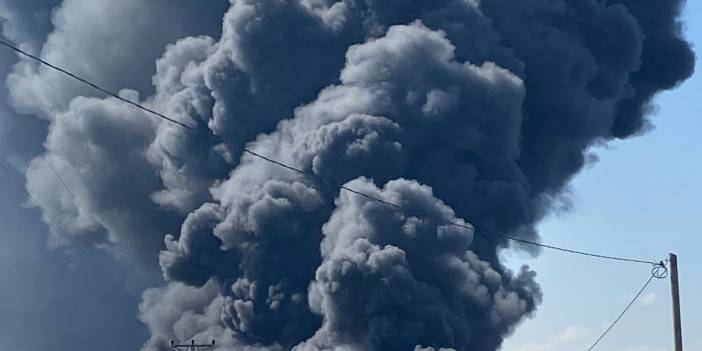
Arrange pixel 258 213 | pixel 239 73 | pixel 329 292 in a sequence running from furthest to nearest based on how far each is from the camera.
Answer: pixel 239 73
pixel 258 213
pixel 329 292

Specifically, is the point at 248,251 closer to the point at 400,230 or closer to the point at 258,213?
the point at 258,213

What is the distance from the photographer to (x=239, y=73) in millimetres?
77062

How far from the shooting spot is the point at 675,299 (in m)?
45.1

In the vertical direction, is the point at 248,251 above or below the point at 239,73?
below

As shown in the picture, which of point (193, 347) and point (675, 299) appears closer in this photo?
point (675, 299)

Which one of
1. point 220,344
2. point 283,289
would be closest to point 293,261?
point 283,289

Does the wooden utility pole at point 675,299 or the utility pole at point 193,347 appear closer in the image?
the wooden utility pole at point 675,299

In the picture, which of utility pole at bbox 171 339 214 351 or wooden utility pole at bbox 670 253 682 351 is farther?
utility pole at bbox 171 339 214 351

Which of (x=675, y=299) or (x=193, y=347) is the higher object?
(x=193, y=347)

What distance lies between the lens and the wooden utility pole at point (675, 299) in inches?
1752

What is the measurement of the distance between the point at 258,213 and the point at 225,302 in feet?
26.9

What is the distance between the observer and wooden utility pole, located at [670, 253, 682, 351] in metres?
44.5

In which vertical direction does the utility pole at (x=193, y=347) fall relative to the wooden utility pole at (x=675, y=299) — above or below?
above

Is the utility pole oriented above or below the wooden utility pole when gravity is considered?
above
